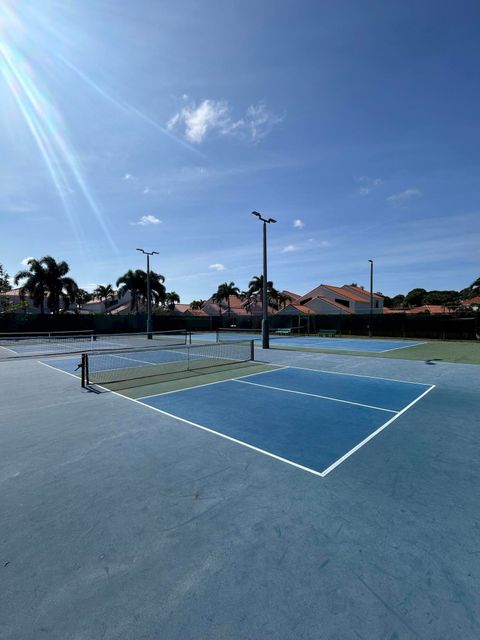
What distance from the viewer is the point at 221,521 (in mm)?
3715

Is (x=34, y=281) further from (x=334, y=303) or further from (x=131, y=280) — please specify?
(x=334, y=303)

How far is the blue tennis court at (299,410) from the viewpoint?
230 inches

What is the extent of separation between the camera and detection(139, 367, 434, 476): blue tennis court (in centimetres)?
584

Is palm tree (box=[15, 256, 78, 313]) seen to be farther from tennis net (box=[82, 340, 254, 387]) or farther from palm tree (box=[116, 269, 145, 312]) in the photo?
tennis net (box=[82, 340, 254, 387])

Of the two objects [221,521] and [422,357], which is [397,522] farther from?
[422,357]

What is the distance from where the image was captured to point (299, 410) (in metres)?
8.02

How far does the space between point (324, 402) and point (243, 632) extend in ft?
22.3

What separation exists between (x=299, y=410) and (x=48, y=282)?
5070 centimetres

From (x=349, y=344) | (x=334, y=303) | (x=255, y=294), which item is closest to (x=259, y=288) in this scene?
(x=255, y=294)

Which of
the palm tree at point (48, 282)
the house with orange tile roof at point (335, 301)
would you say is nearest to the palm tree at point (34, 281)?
the palm tree at point (48, 282)

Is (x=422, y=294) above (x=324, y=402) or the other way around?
above

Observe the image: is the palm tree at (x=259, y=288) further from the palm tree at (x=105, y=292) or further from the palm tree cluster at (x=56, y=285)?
the palm tree at (x=105, y=292)

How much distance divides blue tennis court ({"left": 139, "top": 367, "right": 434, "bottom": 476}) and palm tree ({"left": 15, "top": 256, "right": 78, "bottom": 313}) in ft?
153

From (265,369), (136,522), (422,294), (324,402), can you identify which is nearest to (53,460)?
(136,522)
